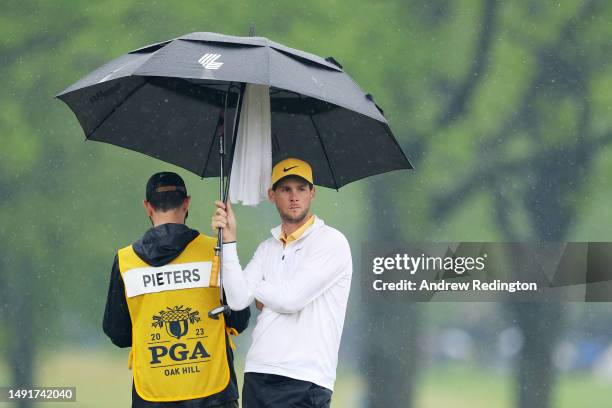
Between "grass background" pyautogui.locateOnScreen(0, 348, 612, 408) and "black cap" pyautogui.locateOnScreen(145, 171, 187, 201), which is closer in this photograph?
"black cap" pyautogui.locateOnScreen(145, 171, 187, 201)

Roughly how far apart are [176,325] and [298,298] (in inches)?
18.4

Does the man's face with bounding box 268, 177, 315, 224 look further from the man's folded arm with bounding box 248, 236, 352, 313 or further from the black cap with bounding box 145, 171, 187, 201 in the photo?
the black cap with bounding box 145, 171, 187, 201

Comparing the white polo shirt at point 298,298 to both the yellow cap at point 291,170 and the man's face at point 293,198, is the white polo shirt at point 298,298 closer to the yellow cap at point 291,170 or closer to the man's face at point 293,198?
the man's face at point 293,198

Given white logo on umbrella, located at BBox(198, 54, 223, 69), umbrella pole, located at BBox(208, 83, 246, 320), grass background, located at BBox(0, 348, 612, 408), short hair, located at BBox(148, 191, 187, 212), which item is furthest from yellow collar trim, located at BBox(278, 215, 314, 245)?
grass background, located at BBox(0, 348, 612, 408)

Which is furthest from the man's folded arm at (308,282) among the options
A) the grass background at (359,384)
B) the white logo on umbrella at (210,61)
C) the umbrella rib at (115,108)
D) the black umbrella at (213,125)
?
the grass background at (359,384)

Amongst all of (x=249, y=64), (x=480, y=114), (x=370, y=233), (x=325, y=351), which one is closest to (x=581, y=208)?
(x=480, y=114)

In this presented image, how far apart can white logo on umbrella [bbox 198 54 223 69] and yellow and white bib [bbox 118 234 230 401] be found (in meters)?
0.74

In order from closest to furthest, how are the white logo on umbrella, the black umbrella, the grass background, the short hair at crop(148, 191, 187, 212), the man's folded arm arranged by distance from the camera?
the white logo on umbrella < the man's folded arm < the short hair at crop(148, 191, 187, 212) < the black umbrella < the grass background

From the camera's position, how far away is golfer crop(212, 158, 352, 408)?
12.6ft

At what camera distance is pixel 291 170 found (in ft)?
13.0

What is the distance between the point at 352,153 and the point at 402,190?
209 cm

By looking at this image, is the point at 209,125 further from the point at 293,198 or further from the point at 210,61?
the point at 210,61

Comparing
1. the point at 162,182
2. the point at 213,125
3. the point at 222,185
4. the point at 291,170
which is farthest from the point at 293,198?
the point at 213,125

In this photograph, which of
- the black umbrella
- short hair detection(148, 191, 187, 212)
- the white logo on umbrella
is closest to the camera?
the white logo on umbrella
